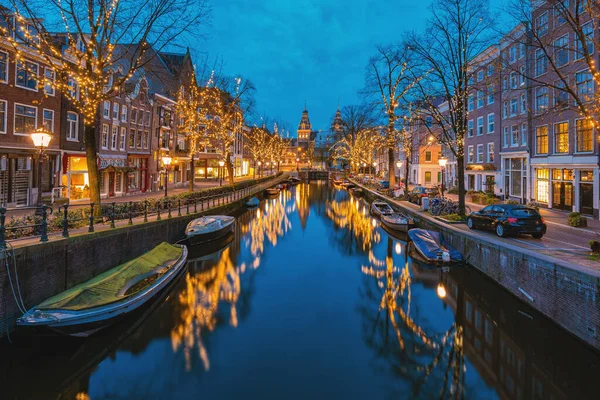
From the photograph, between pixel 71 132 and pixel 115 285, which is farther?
pixel 71 132

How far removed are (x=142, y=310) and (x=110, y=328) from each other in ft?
4.75

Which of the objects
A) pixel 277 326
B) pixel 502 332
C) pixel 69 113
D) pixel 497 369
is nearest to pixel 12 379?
pixel 277 326

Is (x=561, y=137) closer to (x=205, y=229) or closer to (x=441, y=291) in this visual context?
(x=441, y=291)

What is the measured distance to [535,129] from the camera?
30.0m

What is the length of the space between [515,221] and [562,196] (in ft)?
48.5

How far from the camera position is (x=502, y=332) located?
35.3 ft

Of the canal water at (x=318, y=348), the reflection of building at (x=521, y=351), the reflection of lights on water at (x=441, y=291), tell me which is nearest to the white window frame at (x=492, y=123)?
the canal water at (x=318, y=348)

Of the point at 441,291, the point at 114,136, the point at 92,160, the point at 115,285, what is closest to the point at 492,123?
the point at 441,291

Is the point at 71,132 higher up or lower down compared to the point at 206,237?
higher up

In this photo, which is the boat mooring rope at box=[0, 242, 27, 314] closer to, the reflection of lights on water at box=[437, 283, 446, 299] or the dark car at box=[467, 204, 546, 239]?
the reflection of lights on water at box=[437, 283, 446, 299]

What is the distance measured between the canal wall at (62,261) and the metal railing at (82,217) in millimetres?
428

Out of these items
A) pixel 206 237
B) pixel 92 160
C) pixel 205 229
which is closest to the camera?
pixel 92 160

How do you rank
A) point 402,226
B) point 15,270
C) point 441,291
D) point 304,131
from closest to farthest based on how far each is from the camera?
point 15,270
point 441,291
point 402,226
point 304,131

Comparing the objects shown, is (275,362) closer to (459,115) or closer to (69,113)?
(459,115)
